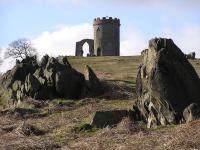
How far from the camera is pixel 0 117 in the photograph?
36.8 meters

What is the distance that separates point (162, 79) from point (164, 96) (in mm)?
1009

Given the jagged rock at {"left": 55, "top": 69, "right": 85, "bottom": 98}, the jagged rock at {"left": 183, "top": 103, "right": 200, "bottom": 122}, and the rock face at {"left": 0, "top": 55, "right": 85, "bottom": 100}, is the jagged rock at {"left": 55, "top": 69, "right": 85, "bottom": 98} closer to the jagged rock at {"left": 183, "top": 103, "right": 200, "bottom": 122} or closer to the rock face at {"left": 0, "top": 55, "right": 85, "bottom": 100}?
the rock face at {"left": 0, "top": 55, "right": 85, "bottom": 100}

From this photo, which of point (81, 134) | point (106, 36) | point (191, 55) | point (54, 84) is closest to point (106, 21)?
point (106, 36)

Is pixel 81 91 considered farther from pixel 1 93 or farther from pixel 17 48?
pixel 17 48

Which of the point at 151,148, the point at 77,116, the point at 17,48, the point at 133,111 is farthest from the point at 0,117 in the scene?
the point at 17,48

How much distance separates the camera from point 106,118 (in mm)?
27656

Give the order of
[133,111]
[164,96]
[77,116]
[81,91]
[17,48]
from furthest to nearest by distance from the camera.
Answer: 1. [17,48]
2. [81,91]
3. [77,116]
4. [133,111]
5. [164,96]

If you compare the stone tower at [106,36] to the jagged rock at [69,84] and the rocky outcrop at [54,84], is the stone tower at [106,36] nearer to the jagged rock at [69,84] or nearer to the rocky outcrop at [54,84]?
the rocky outcrop at [54,84]

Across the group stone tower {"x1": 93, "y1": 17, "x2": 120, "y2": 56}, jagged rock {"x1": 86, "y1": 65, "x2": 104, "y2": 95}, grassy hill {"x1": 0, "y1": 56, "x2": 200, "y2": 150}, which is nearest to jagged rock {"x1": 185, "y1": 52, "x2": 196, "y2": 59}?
stone tower {"x1": 93, "y1": 17, "x2": 120, "y2": 56}

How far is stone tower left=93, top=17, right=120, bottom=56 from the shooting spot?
5300 inches

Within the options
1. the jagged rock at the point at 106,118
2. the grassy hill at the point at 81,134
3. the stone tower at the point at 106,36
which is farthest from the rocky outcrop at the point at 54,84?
the stone tower at the point at 106,36

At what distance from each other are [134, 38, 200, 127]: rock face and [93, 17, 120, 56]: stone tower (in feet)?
342

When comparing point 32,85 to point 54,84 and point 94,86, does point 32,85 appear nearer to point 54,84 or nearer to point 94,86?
point 54,84

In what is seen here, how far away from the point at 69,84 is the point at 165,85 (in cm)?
2170
